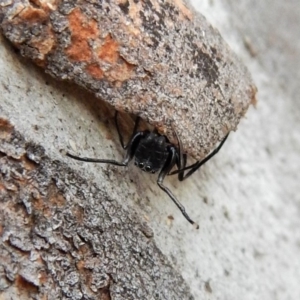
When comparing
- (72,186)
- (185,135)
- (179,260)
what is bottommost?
(179,260)

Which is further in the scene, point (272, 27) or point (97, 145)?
point (272, 27)

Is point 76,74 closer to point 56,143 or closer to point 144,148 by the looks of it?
point 56,143

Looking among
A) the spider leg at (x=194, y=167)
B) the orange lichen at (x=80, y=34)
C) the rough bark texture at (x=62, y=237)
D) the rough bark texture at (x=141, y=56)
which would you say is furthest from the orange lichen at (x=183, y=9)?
the rough bark texture at (x=62, y=237)

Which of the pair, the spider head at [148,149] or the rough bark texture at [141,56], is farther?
the spider head at [148,149]

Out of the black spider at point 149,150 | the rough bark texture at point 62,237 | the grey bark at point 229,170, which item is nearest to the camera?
the rough bark texture at point 62,237

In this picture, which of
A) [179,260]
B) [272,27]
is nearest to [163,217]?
[179,260]

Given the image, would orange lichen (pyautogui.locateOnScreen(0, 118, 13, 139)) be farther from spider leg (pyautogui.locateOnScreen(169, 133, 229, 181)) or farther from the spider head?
spider leg (pyautogui.locateOnScreen(169, 133, 229, 181))

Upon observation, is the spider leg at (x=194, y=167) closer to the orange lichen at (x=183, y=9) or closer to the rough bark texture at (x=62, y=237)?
the rough bark texture at (x=62, y=237)
